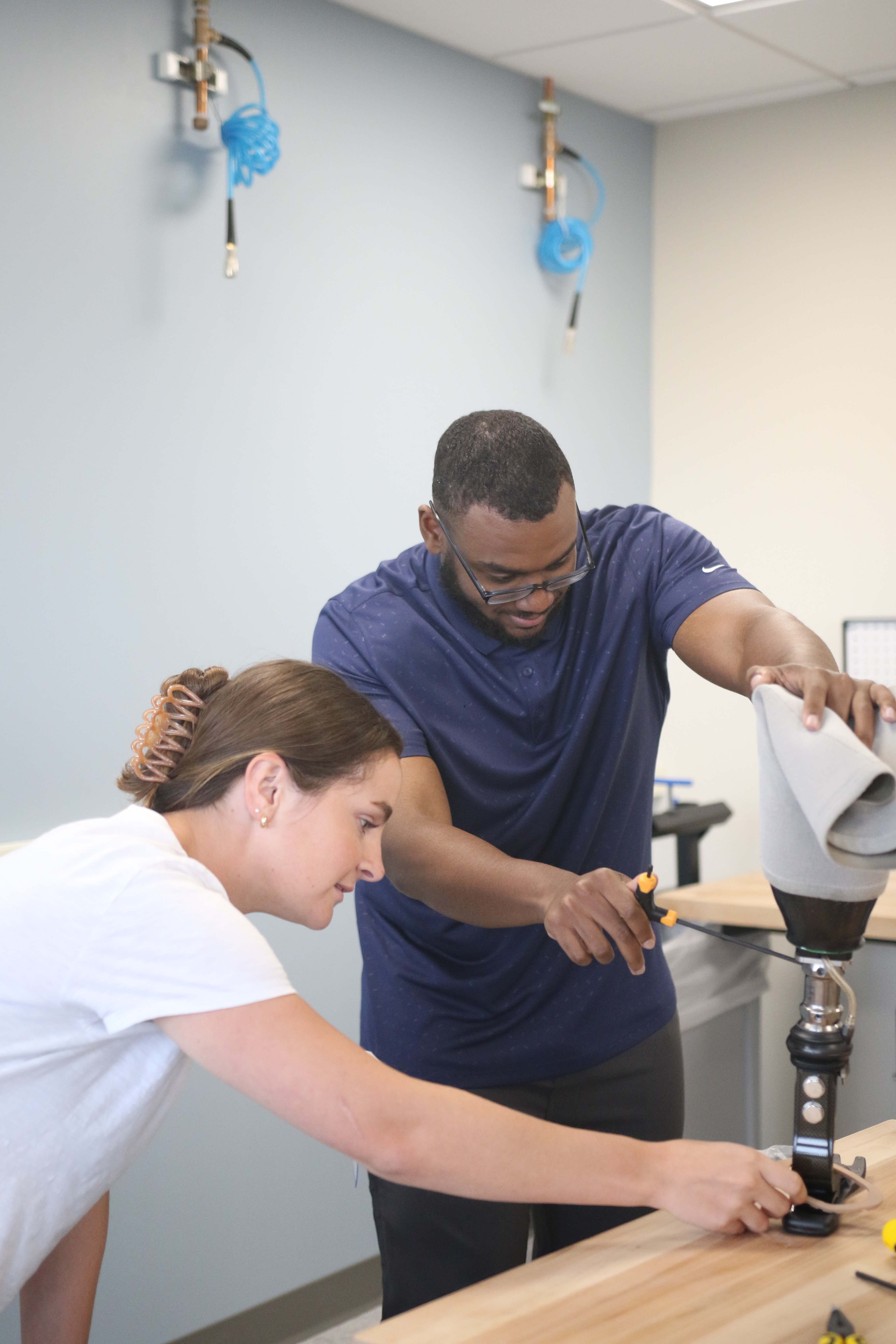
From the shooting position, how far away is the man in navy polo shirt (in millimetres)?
1675

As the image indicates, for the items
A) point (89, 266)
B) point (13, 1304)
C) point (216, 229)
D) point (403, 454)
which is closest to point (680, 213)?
point (403, 454)

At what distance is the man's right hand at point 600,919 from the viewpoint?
4.56 ft

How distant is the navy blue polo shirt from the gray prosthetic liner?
0.51 metres

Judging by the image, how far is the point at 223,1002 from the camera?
44.1 inches

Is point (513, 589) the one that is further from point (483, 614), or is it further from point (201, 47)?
point (201, 47)

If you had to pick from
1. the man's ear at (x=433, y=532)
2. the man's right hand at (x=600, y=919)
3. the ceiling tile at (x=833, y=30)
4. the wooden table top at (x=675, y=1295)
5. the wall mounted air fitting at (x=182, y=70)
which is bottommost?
the wooden table top at (x=675, y=1295)

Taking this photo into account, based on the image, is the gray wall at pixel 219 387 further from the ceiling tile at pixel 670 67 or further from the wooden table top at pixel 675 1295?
the wooden table top at pixel 675 1295

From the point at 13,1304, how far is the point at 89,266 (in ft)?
5.94

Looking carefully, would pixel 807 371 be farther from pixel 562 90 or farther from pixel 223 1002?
pixel 223 1002

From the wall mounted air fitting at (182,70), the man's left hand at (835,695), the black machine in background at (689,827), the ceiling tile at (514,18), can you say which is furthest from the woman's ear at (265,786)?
the ceiling tile at (514,18)

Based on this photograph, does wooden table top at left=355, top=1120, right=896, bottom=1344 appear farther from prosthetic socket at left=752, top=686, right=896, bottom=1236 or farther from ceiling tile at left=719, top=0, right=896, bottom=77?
ceiling tile at left=719, top=0, right=896, bottom=77

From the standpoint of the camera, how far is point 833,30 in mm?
2918

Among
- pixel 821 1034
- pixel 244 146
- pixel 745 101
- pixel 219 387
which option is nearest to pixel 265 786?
pixel 821 1034

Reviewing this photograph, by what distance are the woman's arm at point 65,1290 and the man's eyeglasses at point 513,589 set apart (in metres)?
0.84
